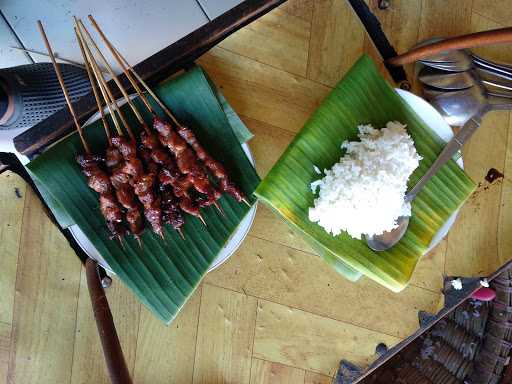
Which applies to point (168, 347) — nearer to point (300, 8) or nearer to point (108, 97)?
point (108, 97)

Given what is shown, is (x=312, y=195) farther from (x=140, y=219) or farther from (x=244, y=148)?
(x=140, y=219)

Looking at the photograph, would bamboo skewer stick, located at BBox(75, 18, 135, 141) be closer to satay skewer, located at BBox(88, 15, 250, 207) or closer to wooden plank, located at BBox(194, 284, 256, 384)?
satay skewer, located at BBox(88, 15, 250, 207)

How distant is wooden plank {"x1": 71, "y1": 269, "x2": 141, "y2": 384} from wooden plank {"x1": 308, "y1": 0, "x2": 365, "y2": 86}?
112cm

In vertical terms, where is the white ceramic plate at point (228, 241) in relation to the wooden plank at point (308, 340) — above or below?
above

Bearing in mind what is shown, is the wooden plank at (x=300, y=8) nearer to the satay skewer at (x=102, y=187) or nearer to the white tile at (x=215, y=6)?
the white tile at (x=215, y=6)

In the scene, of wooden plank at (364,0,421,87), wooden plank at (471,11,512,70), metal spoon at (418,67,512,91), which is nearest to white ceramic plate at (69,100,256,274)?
wooden plank at (364,0,421,87)

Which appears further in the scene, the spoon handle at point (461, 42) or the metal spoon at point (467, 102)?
the metal spoon at point (467, 102)

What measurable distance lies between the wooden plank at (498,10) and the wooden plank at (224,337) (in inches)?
61.0

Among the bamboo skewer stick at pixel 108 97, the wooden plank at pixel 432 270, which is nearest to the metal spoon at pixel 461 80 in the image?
the wooden plank at pixel 432 270

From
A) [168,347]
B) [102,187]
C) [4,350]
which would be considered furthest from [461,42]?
[4,350]

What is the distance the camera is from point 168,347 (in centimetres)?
180

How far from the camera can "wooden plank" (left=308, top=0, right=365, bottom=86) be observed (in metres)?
1.85

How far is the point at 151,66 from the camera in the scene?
5.14ft

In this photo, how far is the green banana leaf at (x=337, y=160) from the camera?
1.60 m
